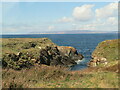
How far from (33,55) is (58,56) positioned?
11.2 m

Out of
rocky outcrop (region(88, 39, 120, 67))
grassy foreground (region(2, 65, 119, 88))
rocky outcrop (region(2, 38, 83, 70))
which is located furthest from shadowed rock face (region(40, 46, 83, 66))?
grassy foreground (region(2, 65, 119, 88))

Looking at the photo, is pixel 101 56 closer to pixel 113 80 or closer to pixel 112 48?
pixel 112 48

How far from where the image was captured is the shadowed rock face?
4788 centimetres

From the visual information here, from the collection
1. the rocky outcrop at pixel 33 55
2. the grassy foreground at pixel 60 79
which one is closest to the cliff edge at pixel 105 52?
the rocky outcrop at pixel 33 55

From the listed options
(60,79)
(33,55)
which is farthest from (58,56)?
(60,79)

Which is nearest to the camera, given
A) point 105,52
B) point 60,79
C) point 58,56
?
point 60,79

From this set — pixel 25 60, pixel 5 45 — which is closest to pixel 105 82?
pixel 25 60

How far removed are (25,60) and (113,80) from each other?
89.6ft

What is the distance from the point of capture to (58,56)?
174ft

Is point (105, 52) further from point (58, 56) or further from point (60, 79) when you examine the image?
point (60, 79)

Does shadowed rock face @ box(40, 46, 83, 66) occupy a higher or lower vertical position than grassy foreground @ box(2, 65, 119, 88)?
lower

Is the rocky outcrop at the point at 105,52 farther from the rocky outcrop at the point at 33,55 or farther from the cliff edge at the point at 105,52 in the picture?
the rocky outcrop at the point at 33,55

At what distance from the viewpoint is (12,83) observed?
45.4 feet

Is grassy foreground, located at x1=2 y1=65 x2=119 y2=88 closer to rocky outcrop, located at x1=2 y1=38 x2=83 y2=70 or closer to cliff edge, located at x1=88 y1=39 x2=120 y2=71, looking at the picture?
rocky outcrop, located at x1=2 y1=38 x2=83 y2=70
